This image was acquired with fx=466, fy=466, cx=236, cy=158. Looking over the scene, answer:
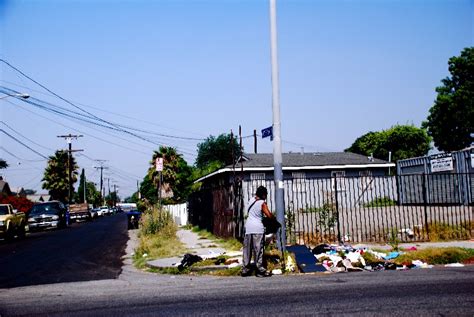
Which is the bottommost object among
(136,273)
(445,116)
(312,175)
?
(136,273)

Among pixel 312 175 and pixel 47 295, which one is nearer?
pixel 47 295

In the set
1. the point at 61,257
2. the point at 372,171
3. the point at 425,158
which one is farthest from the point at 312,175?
the point at 61,257

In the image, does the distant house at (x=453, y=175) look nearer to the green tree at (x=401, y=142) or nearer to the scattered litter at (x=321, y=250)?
the scattered litter at (x=321, y=250)

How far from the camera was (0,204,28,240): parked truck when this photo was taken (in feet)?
76.6

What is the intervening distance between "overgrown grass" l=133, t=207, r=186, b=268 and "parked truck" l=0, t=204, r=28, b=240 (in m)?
7.36

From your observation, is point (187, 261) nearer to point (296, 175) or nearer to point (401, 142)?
point (296, 175)

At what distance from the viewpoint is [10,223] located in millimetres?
24094

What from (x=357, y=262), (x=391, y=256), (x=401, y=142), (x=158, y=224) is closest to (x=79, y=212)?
(x=158, y=224)

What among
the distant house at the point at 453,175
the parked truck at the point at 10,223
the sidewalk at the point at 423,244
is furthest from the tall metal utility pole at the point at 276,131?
the parked truck at the point at 10,223

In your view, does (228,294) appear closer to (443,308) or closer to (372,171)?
(443,308)

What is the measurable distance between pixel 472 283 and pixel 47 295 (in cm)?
714

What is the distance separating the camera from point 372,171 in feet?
112

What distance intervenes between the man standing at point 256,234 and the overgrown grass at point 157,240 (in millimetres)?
3734

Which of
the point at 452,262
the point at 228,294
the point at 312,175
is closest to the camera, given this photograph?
the point at 228,294
